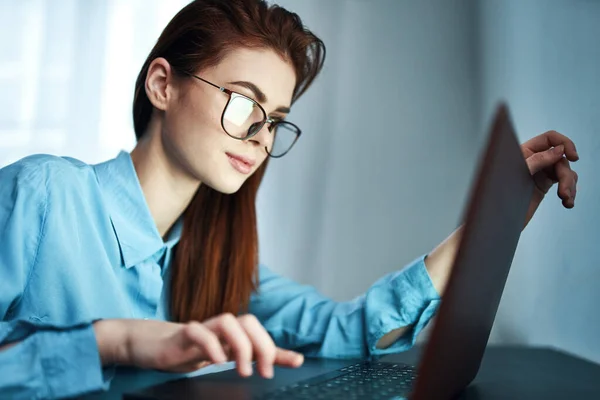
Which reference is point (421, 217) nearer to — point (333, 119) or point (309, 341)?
point (333, 119)

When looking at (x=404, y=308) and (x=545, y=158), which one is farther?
(x=404, y=308)

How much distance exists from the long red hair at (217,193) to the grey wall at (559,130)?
532 millimetres

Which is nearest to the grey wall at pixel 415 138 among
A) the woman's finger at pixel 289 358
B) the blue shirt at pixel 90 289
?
the blue shirt at pixel 90 289

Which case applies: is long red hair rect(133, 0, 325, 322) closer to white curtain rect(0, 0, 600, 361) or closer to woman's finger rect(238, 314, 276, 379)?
white curtain rect(0, 0, 600, 361)

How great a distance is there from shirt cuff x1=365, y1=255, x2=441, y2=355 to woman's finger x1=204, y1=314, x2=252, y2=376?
1.92 feet

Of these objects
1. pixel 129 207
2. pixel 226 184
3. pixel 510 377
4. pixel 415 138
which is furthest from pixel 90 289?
pixel 415 138

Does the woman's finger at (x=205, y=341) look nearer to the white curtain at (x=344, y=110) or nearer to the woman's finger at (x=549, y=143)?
the woman's finger at (x=549, y=143)

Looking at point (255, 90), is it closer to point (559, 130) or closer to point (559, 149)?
point (559, 149)

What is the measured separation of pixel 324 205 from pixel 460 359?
138cm

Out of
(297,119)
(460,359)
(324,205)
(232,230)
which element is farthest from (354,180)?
(460,359)

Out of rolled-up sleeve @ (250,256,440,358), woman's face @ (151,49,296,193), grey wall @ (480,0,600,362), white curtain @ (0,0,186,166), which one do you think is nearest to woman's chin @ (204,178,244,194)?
woman's face @ (151,49,296,193)

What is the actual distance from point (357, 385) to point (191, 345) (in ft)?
0.70

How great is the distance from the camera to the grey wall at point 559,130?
1319 mm

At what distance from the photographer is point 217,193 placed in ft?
4.60
